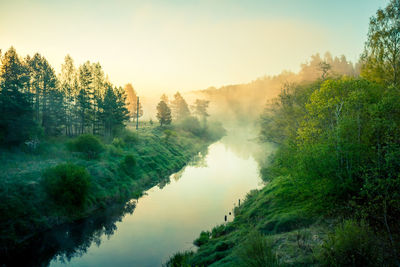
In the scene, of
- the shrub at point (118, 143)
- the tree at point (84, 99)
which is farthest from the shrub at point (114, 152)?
the tree at point (84, 99)

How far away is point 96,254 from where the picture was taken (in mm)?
18062

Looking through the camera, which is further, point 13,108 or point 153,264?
point 13,108

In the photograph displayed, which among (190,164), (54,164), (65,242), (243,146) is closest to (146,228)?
(65,242)

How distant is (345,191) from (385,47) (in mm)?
13625

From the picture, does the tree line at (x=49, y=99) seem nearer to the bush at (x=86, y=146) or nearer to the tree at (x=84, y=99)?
the tree at (x=84, y=99)

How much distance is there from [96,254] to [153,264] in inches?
197

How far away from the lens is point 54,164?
90.6 feet

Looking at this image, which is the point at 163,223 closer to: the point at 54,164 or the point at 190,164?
the point at 54,164

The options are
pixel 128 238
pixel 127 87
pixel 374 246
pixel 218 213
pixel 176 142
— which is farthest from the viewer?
pixel 127 87

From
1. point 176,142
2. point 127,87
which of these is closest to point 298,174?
point 176,142

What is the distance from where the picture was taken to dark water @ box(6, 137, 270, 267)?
1762cm

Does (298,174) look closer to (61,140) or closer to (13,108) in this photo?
(13,108)

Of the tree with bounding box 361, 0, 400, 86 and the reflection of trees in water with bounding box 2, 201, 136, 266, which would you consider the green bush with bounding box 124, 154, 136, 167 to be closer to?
→ the reflection of trees in water with bounding box 2, 201, 136, 266

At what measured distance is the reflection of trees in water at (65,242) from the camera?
1706cm
